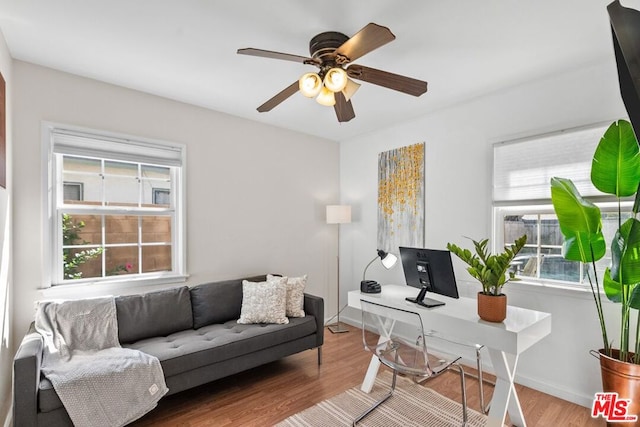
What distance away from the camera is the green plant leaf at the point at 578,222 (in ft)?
6.91

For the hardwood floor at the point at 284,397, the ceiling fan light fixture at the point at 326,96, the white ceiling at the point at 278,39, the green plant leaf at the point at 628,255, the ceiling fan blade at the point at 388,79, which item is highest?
the white ceiling at the point at 278,39

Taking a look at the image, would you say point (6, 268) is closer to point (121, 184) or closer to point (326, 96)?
point (121, 184)

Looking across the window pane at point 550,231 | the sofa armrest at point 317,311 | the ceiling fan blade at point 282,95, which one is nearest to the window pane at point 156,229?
the sofa armrest at point 317,311

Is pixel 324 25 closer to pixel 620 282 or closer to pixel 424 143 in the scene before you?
pixel 424 143

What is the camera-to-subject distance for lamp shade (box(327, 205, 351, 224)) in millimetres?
4098

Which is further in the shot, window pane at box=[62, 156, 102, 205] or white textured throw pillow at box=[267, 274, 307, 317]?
white textured throw pillow at box=[267, 274, 307, 317]

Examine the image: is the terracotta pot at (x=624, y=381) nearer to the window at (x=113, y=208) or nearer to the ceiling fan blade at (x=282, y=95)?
the ceiling fan blade at (x=282, y=95)

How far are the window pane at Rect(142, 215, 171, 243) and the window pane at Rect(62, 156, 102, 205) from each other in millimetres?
443

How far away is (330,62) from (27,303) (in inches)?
113

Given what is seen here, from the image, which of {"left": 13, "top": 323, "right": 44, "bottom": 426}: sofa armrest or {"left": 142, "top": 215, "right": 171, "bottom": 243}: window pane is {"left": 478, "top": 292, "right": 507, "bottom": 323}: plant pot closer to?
{"left": 13, "top": 323, "right": 44, "bottom": 426}: sofa armrest

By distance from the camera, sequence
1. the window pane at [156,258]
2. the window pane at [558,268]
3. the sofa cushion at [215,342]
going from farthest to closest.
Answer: the window pane at [156,258]
the window pane at [558,268]
the sofa cushion at [215,342]

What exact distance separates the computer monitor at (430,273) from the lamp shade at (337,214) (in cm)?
143

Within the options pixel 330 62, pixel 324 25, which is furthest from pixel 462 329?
pixel 324 25

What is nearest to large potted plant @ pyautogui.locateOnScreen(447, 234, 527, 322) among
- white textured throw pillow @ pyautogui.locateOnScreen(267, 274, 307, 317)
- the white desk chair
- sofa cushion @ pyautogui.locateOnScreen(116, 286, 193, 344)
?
the white desk chair
